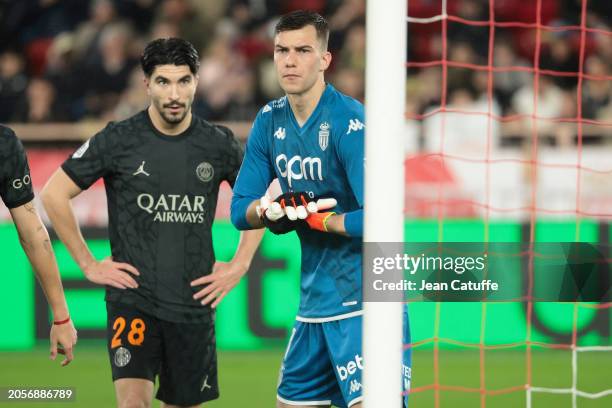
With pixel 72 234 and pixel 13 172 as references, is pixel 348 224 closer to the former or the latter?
pixel 13 172

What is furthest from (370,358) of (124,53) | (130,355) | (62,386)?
(124,53)

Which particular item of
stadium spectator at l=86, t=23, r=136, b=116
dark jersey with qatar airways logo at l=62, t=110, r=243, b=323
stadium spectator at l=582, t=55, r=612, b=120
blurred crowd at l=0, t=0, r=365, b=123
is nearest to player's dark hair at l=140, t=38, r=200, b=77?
dark jersey with qatar airways logo at l=62, t=110, r=243, b=323

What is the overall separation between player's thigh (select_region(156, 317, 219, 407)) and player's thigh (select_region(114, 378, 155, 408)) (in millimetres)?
219

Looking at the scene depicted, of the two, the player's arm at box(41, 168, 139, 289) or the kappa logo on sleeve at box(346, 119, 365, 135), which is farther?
the player's arm at box(41, 168, 139, 289)

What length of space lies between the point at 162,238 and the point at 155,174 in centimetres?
33

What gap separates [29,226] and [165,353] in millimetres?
1150

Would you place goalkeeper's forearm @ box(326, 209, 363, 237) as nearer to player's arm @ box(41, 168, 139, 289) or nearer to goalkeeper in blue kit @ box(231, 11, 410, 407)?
goalkeeper in blue kit @ box(231, 11, 410, 407)

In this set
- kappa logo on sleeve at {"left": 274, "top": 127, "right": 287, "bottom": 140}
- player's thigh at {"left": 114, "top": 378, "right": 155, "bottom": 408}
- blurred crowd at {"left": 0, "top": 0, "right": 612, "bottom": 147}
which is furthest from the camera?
blurred crowd at {"left": 0, "top": 0, "right": 612, "bottom": 147}

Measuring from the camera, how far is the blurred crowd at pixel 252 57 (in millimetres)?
12195

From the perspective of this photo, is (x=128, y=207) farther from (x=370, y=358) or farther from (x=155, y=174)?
(x=370, y=358)

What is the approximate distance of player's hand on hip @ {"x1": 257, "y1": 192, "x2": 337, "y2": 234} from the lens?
4.63 meters

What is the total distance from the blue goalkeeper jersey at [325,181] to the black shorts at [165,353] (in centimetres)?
77

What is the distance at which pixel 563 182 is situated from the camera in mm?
10445
